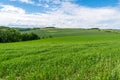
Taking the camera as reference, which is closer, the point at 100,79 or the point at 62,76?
the point at 100,79

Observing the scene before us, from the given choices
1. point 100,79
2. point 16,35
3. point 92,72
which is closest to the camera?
point 100,79

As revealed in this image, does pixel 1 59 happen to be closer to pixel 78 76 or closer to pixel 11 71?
pixel 11 71

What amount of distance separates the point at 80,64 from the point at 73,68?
4.07ft

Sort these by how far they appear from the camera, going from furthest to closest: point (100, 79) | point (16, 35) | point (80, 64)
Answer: point (16, 35)
point (80, 64)
point (100, 79)

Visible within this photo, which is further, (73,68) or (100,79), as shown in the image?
(73,68)

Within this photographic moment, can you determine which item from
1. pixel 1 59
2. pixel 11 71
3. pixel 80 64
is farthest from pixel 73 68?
pixel 1 59

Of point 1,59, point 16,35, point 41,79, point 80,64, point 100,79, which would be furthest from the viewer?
point 16,35

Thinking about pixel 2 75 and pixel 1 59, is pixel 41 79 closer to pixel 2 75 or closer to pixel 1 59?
pixel 2 75

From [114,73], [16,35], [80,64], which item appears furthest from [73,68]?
[16,35]

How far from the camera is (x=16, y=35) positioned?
89.0 meters

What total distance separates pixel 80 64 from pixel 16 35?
7770 cm

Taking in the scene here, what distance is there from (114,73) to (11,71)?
6.97 meters

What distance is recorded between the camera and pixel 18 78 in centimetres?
1188

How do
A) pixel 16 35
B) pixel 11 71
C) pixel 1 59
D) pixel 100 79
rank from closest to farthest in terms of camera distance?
pixel 100 79 < pixel 11 71 < pixel 1 59 < pixel 16 35
